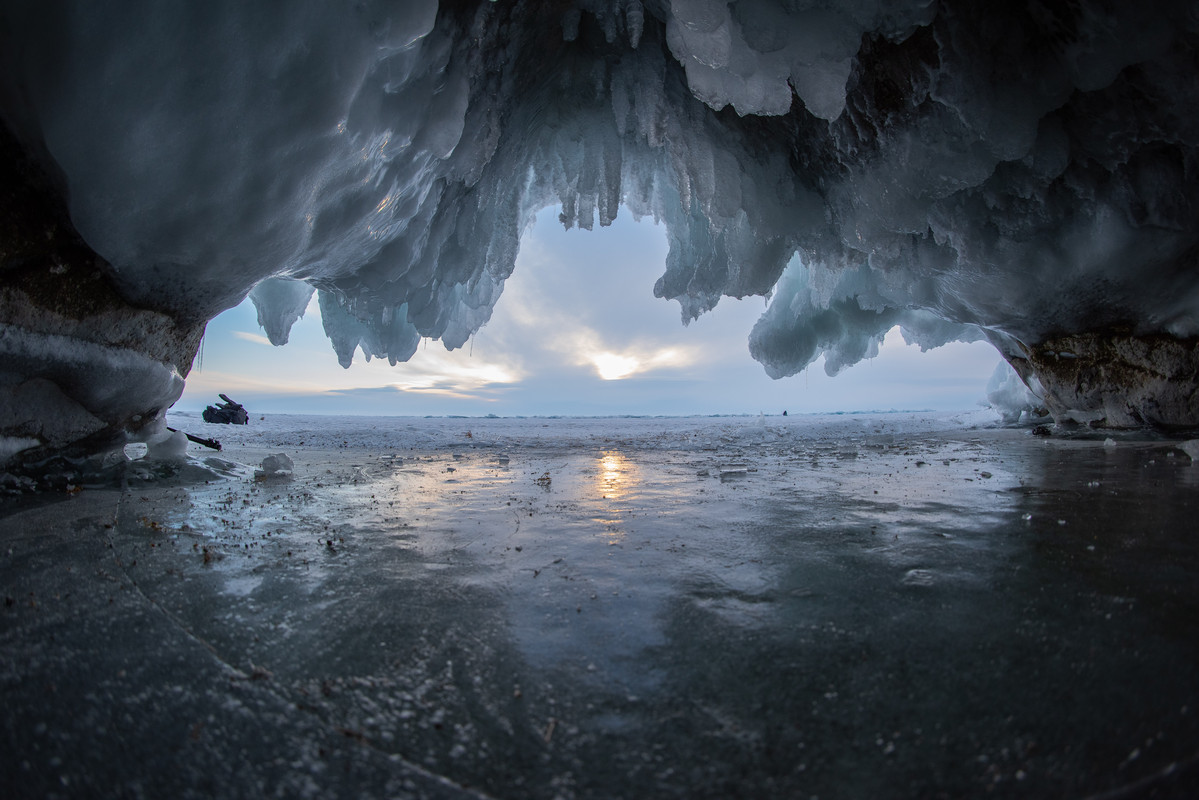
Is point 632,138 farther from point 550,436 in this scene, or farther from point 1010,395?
point 1010,395

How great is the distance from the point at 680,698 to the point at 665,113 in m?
6.38

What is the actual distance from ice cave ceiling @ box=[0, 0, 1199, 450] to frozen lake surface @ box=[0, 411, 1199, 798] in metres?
1.77

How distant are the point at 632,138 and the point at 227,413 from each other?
15519mm

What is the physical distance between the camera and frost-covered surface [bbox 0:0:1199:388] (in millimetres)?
2912

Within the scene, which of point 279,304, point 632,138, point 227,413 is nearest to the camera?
point 632,138

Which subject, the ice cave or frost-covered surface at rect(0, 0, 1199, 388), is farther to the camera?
frost-covered surface at rect(0, 0, 1199, 388)

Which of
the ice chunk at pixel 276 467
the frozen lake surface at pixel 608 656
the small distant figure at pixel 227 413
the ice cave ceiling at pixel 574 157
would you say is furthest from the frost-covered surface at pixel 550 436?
the frozen lake surface at pixel 608 656

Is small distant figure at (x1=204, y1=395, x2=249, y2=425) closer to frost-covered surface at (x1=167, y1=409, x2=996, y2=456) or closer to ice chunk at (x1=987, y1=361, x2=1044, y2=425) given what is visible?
frost-covered surface at (x1=167, y1=409, x2=996, y2=456)

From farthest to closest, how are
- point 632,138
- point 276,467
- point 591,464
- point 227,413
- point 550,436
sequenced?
point 227,413
point 550,436
point 632,138
point 591,464
point 276,467

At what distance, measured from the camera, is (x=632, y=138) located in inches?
291

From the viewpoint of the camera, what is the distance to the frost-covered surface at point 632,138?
2912 mm

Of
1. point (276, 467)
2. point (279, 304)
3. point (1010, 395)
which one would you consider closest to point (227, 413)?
point (279, 304)

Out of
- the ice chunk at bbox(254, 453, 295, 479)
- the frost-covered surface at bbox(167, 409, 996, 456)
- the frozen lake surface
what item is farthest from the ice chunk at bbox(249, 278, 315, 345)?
the frozen lake surface

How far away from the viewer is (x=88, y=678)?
1.17m
